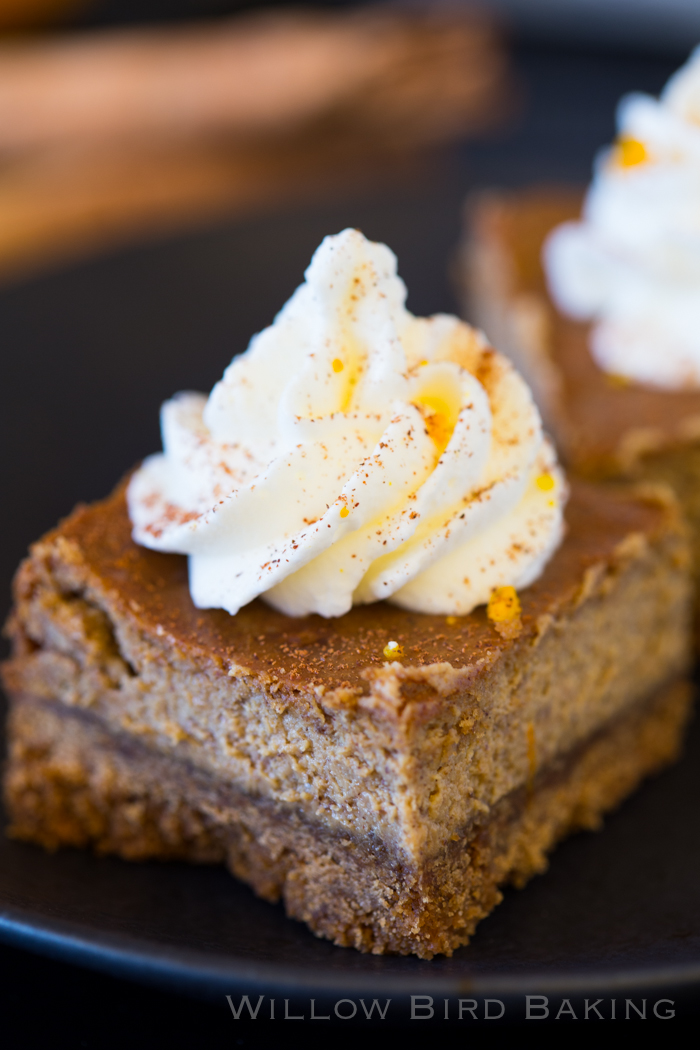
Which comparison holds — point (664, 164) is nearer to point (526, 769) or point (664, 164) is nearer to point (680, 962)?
point (526, 769)

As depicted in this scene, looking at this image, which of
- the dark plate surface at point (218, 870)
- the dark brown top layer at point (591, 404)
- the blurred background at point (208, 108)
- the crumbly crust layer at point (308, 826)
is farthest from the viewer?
the blurred background at point (208, 108)

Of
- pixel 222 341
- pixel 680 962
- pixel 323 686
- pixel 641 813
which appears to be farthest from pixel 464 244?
pixel 680 962

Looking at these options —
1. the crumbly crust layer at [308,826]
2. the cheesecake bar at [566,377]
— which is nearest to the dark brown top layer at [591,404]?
the cheesecake bar at [566,377]

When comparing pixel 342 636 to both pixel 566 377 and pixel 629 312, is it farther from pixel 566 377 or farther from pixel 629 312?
pixel 629 312

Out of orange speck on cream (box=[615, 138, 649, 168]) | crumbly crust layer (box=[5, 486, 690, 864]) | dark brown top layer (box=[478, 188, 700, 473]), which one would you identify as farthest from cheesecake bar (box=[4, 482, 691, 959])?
orange speck on cream (box=[615, 138, 649, 168])

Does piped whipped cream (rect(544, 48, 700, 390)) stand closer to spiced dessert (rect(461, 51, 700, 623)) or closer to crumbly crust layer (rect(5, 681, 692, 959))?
spiced dessert (rect(461, 51, 700, 623))

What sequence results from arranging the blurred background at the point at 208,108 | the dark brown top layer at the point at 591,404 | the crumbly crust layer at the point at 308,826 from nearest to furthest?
the crumbly crust layer at the point at 308,826 < the dark brown top layer at the point at 591,404 < the blurred background at the point at 208,108

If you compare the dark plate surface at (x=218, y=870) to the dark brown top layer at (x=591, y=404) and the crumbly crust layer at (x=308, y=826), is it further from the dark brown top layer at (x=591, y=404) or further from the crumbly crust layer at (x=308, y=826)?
the dark brown top layer at (x=591, y=404)
